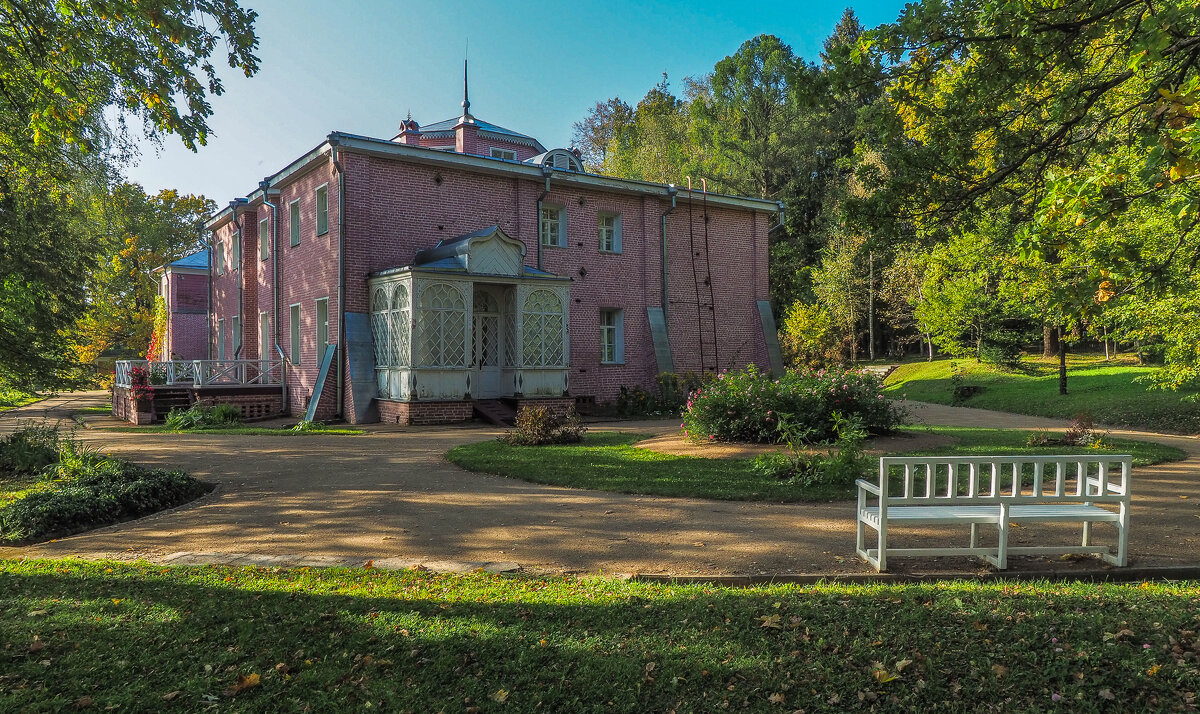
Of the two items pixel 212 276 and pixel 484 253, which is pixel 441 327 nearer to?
pixel 484 253

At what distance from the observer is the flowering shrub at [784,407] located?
1136 centimetres

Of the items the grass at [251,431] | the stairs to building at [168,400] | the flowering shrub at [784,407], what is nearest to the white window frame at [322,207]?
the grass at [251,431]

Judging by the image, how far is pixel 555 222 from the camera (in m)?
21.0

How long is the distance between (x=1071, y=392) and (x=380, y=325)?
60.8 ft

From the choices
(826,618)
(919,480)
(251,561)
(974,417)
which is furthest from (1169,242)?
(251,561)

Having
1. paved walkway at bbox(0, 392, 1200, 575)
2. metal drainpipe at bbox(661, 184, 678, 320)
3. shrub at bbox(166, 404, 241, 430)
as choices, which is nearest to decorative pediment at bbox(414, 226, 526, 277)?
metal drainpipe at bbox(661, 184, 678, 320)

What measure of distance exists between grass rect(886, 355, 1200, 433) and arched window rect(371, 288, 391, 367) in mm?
12019

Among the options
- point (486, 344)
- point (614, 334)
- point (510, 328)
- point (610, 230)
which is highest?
point (610, 230)

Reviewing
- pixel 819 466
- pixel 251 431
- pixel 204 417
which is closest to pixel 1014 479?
pixel 819 466

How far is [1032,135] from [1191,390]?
16470mm

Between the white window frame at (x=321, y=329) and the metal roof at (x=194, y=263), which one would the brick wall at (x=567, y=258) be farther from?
the metal roof at (x=194, y=263)

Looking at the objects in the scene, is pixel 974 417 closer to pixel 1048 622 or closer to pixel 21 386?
pixel 1048 622

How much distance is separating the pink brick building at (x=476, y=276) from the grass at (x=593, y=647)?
487 inches

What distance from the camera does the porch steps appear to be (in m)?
17.0
